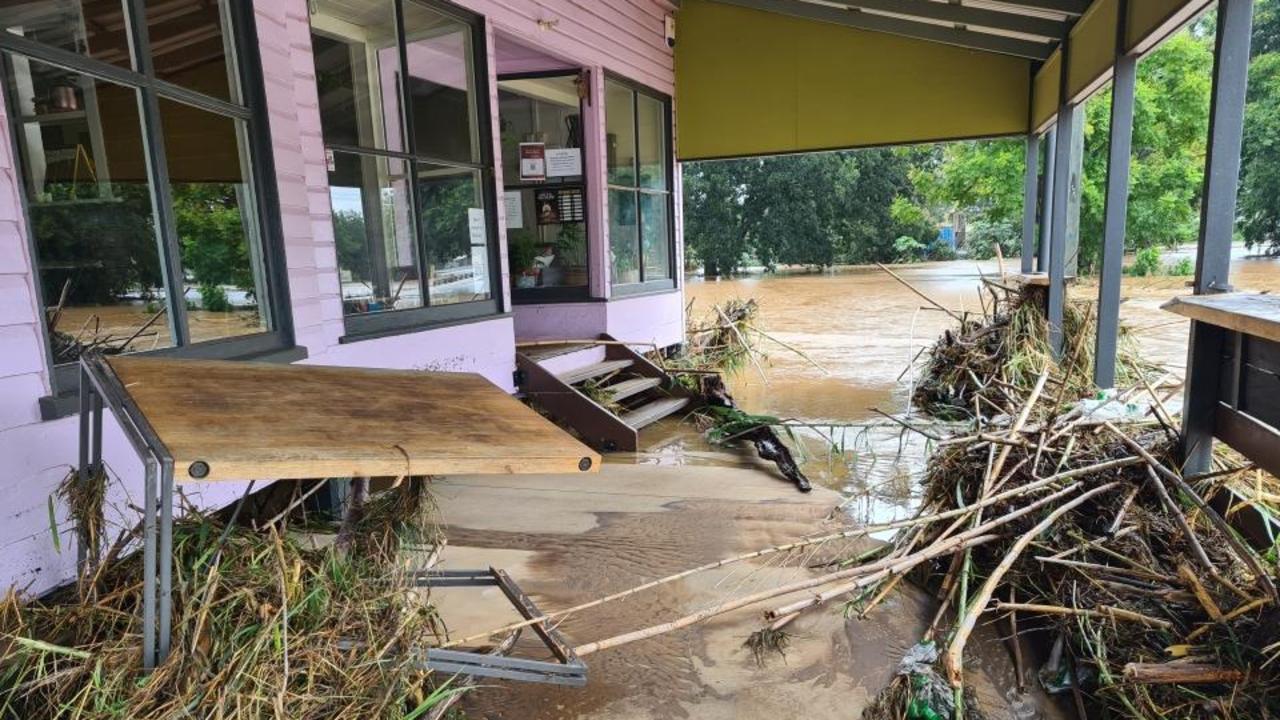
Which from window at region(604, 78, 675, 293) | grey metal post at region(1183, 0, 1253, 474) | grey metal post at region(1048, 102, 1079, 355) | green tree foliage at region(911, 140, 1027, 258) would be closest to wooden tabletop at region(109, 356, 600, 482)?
grey metal post at region(1183, 0, 1253, 474)

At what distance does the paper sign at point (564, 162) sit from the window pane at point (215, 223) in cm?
364

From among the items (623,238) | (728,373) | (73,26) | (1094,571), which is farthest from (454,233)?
(728,373)

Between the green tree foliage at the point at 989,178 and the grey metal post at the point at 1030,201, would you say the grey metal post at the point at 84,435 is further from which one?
the green tree foliage at the point at 989,178

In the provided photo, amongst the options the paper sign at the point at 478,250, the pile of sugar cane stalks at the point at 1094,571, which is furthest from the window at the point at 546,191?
the pile of sugar cane stalks at the point at 1094,571

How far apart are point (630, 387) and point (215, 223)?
3.58 meters

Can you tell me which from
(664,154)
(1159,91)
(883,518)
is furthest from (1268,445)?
(1159,91)

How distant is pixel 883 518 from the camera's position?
12.7 feet

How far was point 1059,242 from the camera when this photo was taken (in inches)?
246

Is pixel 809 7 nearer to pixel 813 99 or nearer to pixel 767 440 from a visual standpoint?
pixel 813 99

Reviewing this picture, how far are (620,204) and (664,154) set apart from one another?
1389 mm

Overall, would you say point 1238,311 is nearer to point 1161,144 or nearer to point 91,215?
point 91,215

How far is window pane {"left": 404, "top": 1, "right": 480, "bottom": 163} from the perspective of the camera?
4496 mm

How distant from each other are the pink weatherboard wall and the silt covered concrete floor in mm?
1036

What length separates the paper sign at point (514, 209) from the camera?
6.84 m
